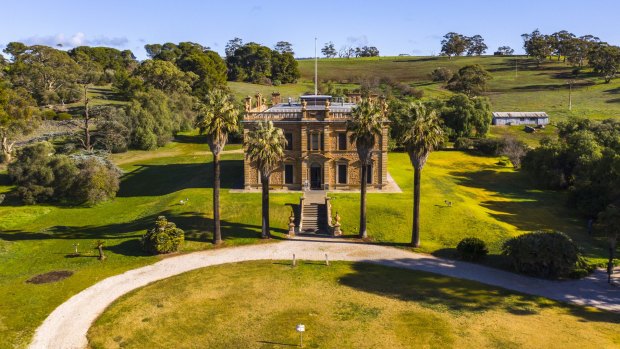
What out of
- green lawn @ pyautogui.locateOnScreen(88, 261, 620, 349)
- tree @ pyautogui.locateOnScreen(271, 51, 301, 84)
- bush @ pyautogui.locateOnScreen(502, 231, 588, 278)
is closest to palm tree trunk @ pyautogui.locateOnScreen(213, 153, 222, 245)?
green lawn @ pyautogui.locateOnScreen(88, 261, 620, 349)

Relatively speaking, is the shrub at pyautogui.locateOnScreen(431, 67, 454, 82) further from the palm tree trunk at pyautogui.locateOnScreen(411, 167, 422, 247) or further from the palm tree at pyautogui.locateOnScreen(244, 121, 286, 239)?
the palm tree at pyautogui.locateOnScreen(244, 121, 286, 239)

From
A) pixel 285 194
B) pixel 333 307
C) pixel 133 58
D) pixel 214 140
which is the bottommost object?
pixel 333 307

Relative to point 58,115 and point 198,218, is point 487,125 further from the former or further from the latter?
point 58,115

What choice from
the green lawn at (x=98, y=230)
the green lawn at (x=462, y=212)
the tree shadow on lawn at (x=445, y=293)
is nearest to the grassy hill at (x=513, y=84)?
the green lawn at (x=462, y=212)

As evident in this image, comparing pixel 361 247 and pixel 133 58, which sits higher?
pixel 133 58

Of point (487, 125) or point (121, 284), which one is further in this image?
point (487, 125)

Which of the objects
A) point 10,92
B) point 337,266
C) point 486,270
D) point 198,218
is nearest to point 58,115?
point 10,92

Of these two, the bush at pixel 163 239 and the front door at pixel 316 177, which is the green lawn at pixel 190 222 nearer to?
the bush at pixel 163 239
